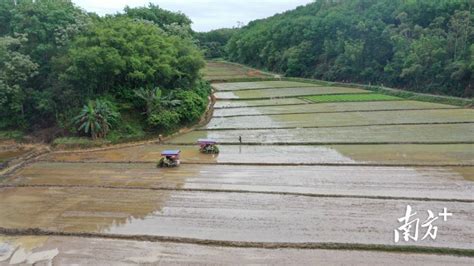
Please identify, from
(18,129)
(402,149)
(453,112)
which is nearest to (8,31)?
(18,129)

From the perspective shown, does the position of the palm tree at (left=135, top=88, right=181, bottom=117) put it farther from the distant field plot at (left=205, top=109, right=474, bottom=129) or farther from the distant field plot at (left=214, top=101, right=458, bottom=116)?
the distant field plot at (left=214, top=101, right=458, bottom=116)

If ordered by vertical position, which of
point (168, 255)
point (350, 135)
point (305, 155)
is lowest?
point (168, 255)

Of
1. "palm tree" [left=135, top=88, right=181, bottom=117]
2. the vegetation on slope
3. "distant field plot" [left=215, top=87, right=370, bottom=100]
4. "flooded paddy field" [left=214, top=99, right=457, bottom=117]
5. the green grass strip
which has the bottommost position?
"flooded paddy field" [left=214, top=99, right=457, bottom=117]

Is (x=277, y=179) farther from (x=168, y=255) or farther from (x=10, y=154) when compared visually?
(x=10, y=154)

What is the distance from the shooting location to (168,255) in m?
10.1

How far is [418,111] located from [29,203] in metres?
25.2

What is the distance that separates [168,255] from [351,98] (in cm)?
2782

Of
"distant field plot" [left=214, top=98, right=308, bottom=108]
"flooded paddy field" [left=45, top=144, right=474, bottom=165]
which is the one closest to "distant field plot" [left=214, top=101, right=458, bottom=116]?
"distant field plot" [left=214, top=98, right=308, bottom=108]

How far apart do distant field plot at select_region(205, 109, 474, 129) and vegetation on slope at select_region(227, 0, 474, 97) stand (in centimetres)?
798

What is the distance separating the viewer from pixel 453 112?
27812 millimetres

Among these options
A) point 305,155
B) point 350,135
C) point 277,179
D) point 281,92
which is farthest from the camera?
point 281,92

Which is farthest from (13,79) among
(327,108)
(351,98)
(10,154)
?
(351,98)

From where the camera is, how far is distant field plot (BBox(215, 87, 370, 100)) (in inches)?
1458

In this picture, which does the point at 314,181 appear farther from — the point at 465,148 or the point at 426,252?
the point at 465,148
